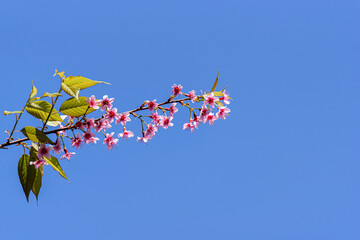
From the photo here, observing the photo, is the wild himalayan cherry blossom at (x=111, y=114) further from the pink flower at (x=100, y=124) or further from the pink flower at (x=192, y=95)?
the pink flower at (x=192, y=95)

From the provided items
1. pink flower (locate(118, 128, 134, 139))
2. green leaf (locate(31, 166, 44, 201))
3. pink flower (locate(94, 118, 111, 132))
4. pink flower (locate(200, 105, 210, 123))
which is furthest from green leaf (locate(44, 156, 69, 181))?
pink flower (locate(200, 105, 210, 123))

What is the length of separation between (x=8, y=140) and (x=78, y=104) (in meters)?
0.49

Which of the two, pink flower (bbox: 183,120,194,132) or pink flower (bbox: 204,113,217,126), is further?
pink flower (bbox: 183,120,194,132)

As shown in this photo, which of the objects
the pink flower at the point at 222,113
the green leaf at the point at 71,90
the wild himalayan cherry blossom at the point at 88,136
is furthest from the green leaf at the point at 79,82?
the pink flower at the point at 222,113

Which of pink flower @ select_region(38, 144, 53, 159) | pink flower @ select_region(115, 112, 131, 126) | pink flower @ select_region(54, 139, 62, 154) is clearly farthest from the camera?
pink flower @ select_region(115, 112, 131, 126)

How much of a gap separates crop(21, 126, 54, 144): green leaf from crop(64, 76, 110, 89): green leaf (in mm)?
361

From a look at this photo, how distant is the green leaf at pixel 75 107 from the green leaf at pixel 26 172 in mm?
423

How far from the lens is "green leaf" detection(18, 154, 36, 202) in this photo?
2.30m

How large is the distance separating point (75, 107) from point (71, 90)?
0.47 ft

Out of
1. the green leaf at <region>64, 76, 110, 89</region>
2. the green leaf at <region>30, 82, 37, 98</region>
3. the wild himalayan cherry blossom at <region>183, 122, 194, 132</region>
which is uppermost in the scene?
the wild himalayan cherry blossom at <region>183, 122, 194, 132</region>

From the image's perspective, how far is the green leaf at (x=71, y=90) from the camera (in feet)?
7.09

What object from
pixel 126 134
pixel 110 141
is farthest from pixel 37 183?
pixel 126 134

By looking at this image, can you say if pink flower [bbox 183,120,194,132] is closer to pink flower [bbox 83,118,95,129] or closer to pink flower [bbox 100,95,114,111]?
Answer: pink flower [bbox 100,95,114,111]

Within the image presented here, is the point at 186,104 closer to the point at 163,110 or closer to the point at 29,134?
the point at 163,110
